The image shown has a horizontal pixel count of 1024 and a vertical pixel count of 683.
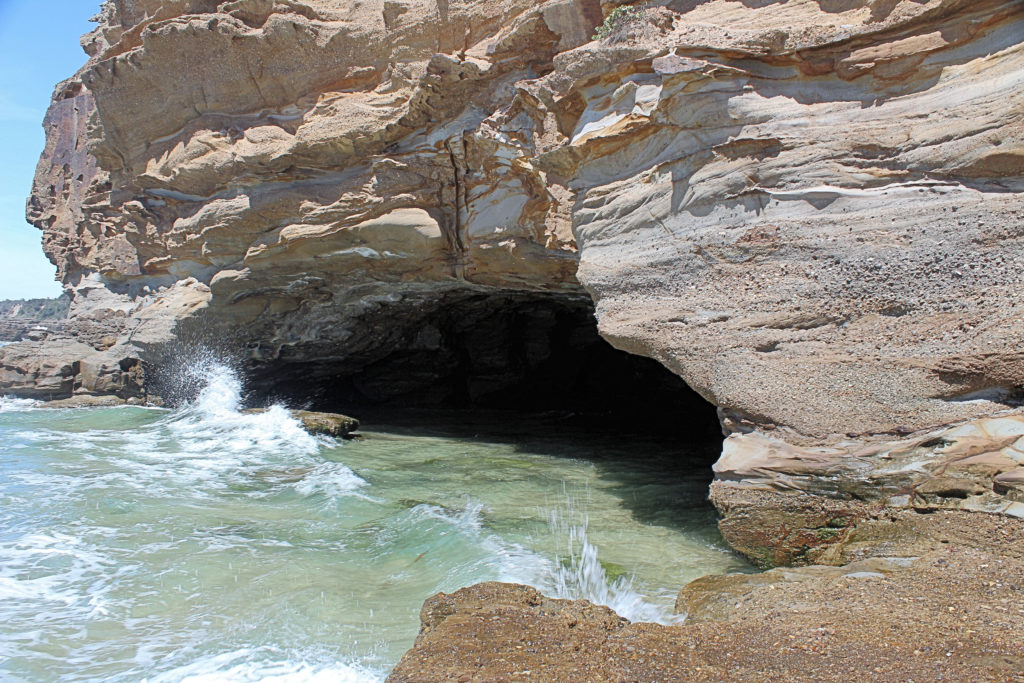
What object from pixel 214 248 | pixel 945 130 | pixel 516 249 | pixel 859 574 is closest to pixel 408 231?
pixel 516 249

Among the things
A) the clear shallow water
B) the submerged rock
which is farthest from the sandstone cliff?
the clear shallow water

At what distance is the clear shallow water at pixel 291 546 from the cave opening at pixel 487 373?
3616 millimetres

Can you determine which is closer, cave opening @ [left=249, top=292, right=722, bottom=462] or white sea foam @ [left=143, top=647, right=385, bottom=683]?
white sea foam @ [left=143, top=647, right=385, bottom=683]

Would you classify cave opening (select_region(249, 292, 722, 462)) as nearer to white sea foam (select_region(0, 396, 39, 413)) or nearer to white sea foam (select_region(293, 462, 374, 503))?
white sea foam (select_region(0, 396, 39, 413))

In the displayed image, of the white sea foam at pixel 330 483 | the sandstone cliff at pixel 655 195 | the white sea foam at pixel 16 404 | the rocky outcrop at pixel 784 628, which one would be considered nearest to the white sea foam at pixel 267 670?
the rocky outcrop at pixel 784 628

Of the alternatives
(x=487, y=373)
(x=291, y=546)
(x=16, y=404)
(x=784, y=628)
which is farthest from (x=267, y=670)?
(x=16, y=404)

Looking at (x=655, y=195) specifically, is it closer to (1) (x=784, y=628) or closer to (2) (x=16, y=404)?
(1) (x=784, y=628)

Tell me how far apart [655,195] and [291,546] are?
4.06m

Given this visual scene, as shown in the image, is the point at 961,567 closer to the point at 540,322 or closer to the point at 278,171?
the point at 278,171

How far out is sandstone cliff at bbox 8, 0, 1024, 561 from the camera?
4035 millimetres

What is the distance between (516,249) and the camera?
309 inches

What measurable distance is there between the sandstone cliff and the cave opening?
565 millimetres

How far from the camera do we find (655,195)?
565 centimetres

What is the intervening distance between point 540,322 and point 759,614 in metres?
10.8
